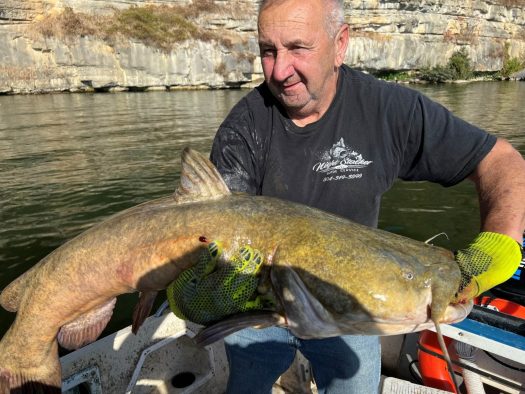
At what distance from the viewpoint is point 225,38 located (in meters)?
48.8

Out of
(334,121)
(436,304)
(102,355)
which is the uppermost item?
(334,121)

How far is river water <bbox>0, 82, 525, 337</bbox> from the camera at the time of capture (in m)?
7.97

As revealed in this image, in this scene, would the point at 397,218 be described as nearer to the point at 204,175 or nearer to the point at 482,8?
the point at 204,175

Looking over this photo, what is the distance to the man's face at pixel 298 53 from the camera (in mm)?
2213

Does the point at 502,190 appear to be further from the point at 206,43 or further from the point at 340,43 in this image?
the point at 206,43

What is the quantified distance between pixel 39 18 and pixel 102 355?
47.9m

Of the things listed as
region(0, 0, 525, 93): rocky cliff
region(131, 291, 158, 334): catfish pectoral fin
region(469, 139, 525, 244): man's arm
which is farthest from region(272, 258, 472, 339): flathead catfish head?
region(0, 0, 525, 93): rocky cliff

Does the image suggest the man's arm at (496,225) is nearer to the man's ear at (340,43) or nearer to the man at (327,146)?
the man at (327,146)

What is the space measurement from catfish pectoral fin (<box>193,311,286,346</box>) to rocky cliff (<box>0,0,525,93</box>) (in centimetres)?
4301

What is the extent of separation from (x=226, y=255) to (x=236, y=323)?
11.9 inches

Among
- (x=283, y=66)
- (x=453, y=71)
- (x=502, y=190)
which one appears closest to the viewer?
(x=502, y=190)

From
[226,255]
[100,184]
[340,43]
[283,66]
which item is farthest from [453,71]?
[226,255]

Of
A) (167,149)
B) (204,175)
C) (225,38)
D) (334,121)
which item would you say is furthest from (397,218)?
(225,38)

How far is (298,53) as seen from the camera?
89.5 inches
